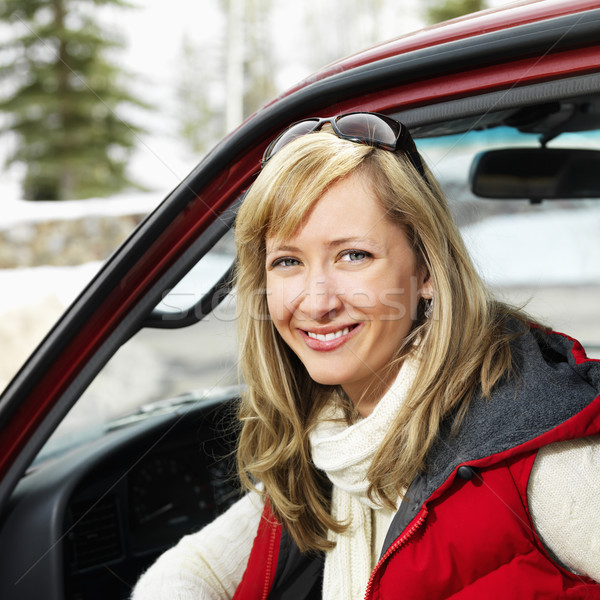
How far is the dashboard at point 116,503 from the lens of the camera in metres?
1.92

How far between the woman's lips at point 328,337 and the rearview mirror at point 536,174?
49.5 inches

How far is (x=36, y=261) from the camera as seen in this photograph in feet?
47.6

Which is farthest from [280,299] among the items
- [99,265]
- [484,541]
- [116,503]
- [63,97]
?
[63,97]

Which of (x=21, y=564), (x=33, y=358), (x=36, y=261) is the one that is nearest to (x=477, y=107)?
(x=33, y=358)

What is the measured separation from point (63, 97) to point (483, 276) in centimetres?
1930

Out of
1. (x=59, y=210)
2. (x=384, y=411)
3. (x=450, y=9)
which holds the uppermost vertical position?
(x=450, y=9)

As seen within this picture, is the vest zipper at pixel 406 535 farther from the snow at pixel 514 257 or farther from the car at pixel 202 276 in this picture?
the snow at pixel 514 257

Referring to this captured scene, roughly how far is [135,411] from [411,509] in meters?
1.52

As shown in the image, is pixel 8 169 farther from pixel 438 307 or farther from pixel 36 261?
pixel 438 307

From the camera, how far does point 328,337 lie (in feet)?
5.07

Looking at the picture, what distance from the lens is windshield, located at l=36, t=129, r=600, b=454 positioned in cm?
213

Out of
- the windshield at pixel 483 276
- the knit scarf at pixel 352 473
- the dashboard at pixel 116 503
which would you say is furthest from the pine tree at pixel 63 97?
the knit scarf at pixel 352 473

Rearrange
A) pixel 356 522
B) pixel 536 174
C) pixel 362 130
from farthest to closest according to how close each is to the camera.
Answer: pixel 536 174
pixel 356 522
pixel 362 130

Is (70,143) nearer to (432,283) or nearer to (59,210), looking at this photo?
(59,210)
